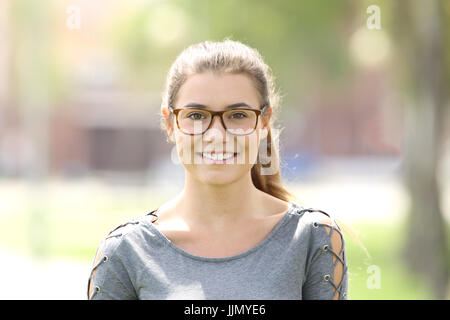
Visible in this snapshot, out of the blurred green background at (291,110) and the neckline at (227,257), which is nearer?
the neckline at (227,257)

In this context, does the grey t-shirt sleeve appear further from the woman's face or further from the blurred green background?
the blurred green background

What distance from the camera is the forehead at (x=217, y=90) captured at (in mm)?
2447

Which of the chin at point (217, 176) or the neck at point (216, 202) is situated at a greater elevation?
the chin at point (217, 176)

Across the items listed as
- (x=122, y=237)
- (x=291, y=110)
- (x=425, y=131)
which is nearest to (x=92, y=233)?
(x=291, y=110)

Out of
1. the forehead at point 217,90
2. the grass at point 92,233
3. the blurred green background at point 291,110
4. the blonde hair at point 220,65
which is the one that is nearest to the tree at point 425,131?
the blurred green background at point 291,110

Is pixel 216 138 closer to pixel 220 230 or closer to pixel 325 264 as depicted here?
pixel 220 230

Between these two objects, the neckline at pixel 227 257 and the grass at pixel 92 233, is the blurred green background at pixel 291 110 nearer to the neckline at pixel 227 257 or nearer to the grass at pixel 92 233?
the grass at pixel 92 233

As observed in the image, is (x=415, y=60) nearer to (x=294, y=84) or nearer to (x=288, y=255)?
(x=294, y=84)

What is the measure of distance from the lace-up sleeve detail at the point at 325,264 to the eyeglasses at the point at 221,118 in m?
0.39

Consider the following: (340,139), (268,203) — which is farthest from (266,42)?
(340,139)

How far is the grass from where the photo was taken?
10.7 metres

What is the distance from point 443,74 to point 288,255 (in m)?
9.51

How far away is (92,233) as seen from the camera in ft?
51.1

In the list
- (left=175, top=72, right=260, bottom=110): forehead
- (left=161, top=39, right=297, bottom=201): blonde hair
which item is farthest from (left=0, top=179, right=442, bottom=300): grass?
(left=175, top=72, right=260, bottom=110): forehead
